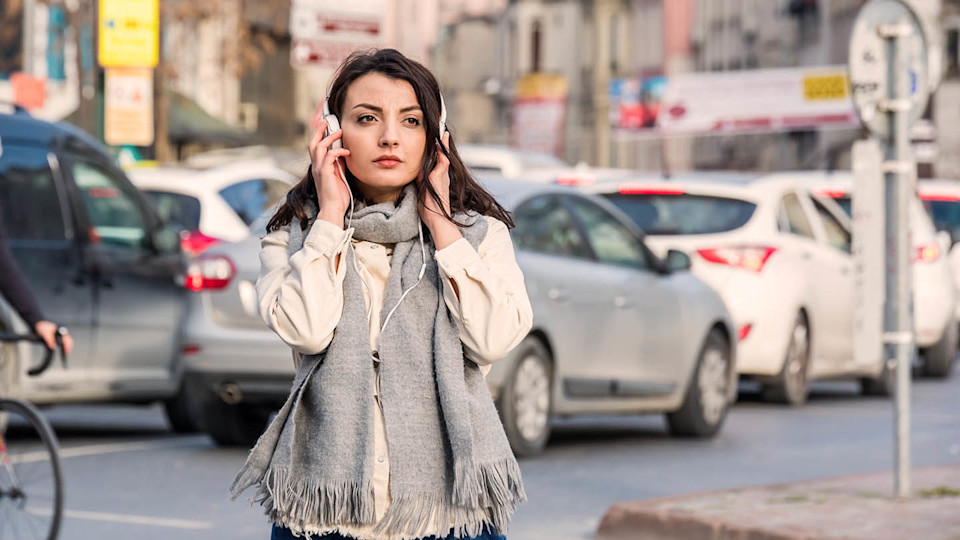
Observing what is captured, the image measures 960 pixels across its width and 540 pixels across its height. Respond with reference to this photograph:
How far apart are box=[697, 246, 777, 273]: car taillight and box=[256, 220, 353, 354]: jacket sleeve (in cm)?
1014

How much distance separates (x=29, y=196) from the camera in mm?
12008

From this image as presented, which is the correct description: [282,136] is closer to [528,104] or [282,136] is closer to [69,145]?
[528,104]

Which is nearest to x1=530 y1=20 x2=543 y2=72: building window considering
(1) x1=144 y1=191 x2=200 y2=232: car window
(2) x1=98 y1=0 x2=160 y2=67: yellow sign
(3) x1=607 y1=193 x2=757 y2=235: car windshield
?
(2) x1=98 y1=0 x2=160 y2=67: yellow sign

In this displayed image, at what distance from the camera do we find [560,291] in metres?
11.1

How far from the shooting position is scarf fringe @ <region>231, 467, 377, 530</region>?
3.90 meters

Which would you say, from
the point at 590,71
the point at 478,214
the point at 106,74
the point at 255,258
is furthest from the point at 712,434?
the point at 590,71

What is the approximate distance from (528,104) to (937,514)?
175 ft

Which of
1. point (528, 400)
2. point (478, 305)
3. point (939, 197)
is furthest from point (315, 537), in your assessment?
point (939, 197)

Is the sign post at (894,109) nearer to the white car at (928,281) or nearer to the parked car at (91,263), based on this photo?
the parked car at (91,263)

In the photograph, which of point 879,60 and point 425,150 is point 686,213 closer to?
point 879,60

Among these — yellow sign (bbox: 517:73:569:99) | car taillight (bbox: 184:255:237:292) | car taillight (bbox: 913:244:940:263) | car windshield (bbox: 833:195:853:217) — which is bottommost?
car taillight (bbox: 184:255:237:292)

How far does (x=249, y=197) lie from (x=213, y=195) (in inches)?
17.2

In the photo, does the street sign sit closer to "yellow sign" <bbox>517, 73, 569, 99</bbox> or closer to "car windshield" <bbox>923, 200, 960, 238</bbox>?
"car windshield" <bbox>923, 200, 960, 238</bbox>

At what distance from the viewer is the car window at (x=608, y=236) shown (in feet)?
38.8
